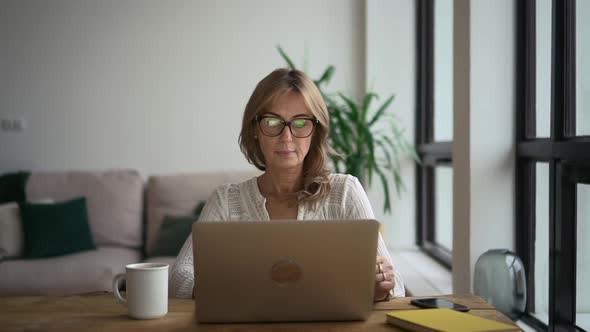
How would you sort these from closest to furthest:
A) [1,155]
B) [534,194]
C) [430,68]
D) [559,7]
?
[559,7], [534,194], [430,68], [1,155]

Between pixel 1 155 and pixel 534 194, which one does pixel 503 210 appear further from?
pixel 1 155

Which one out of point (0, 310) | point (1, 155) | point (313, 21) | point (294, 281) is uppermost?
point (313, 21)

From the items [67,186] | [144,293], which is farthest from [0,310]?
[67,186]

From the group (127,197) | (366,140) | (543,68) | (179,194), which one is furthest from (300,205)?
(127,197)

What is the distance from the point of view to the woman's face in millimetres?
1804

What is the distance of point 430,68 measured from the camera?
3.90m

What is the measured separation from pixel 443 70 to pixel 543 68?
4.59 ft

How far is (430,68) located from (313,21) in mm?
949

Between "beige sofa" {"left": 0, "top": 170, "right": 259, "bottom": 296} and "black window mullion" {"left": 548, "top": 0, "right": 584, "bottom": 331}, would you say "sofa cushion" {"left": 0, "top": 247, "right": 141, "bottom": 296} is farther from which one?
"black window mullion" {"left": 548, "top": 0, "right": 584, "bottom": 331}

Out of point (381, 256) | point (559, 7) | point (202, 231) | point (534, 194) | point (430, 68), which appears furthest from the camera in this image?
point (430, 68)

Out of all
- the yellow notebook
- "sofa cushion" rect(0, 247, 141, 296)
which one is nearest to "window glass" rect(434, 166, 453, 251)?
"sofa cushion" rect(0, 247, 141, 296)

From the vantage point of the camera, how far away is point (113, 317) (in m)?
1.25

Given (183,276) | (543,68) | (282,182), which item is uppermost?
(543,68)

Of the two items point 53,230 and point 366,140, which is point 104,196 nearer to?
point 53,230
